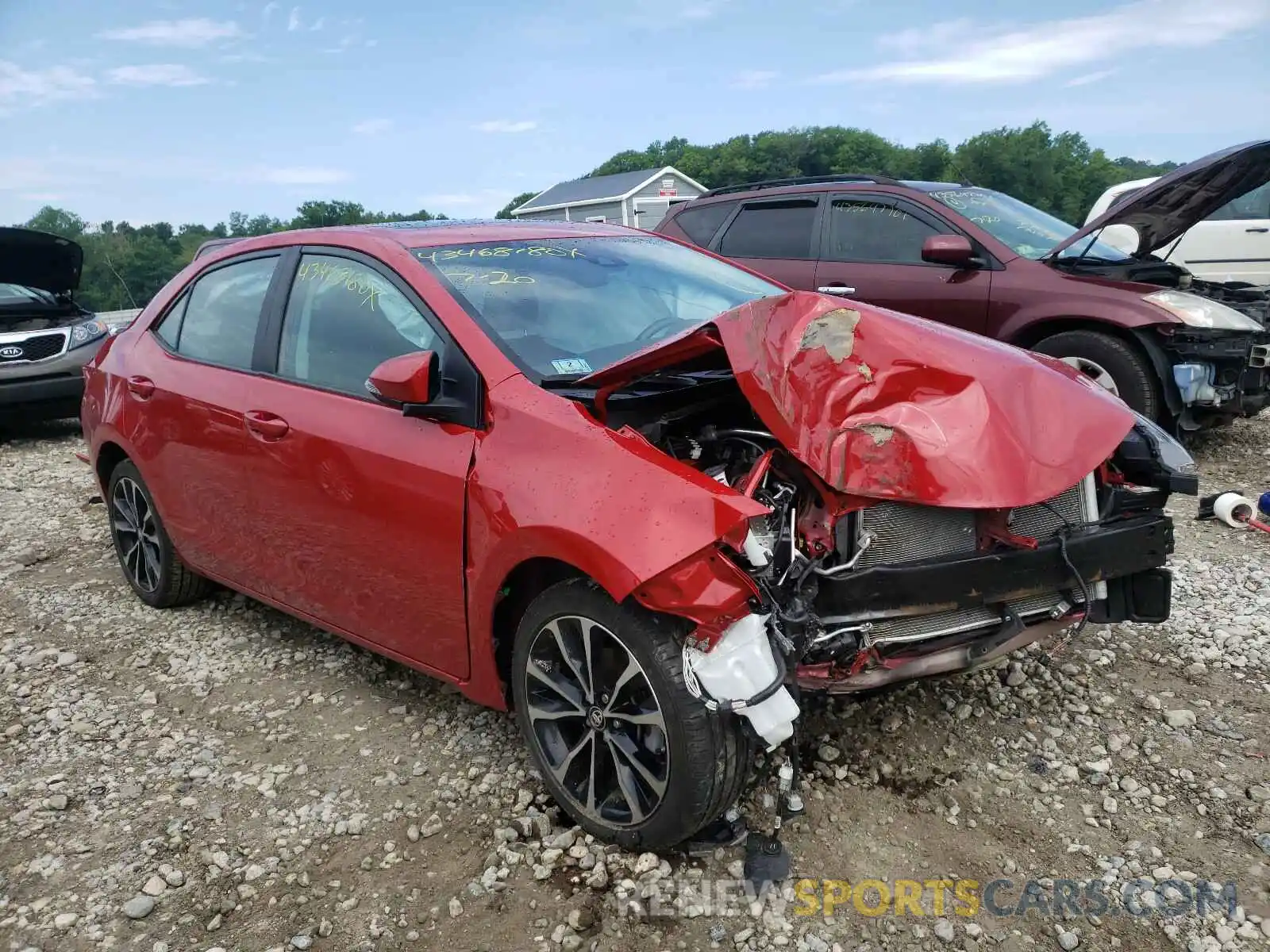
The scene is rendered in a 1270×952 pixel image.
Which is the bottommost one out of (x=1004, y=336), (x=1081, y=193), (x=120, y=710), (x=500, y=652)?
(x=120, y=710)

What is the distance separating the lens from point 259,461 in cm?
345

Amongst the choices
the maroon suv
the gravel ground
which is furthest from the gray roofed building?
the gravel ground

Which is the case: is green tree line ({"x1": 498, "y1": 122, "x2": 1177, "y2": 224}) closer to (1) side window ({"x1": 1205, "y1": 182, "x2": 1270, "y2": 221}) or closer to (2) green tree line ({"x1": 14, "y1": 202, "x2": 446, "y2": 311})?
(2) green tree line ({"x1": 14, "y1": 202, "x2": 446, "y2": 311})

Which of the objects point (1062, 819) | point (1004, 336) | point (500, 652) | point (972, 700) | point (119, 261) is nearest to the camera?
point (1062, 819)

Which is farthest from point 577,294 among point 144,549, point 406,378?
point 144,549

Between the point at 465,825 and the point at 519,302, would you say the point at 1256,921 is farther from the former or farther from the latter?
the point at 519,302

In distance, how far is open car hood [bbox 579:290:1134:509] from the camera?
237 cm

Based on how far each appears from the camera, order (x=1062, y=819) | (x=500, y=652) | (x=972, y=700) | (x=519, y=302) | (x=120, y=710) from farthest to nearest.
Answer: (x=120, y=710) < (x=972, y=700) < (x=519, y=302) < (x=500, y=652) < (x=1062, y=819)

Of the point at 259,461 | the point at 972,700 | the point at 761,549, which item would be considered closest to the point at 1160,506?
the point at 972,700

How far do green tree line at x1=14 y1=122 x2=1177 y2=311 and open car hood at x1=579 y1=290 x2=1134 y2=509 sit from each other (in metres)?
20.1

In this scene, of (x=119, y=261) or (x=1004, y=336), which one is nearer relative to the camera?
(x=1004, y=336)

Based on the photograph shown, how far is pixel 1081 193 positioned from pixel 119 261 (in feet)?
141

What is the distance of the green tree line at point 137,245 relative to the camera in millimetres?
11547

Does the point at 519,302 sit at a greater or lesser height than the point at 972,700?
greater
